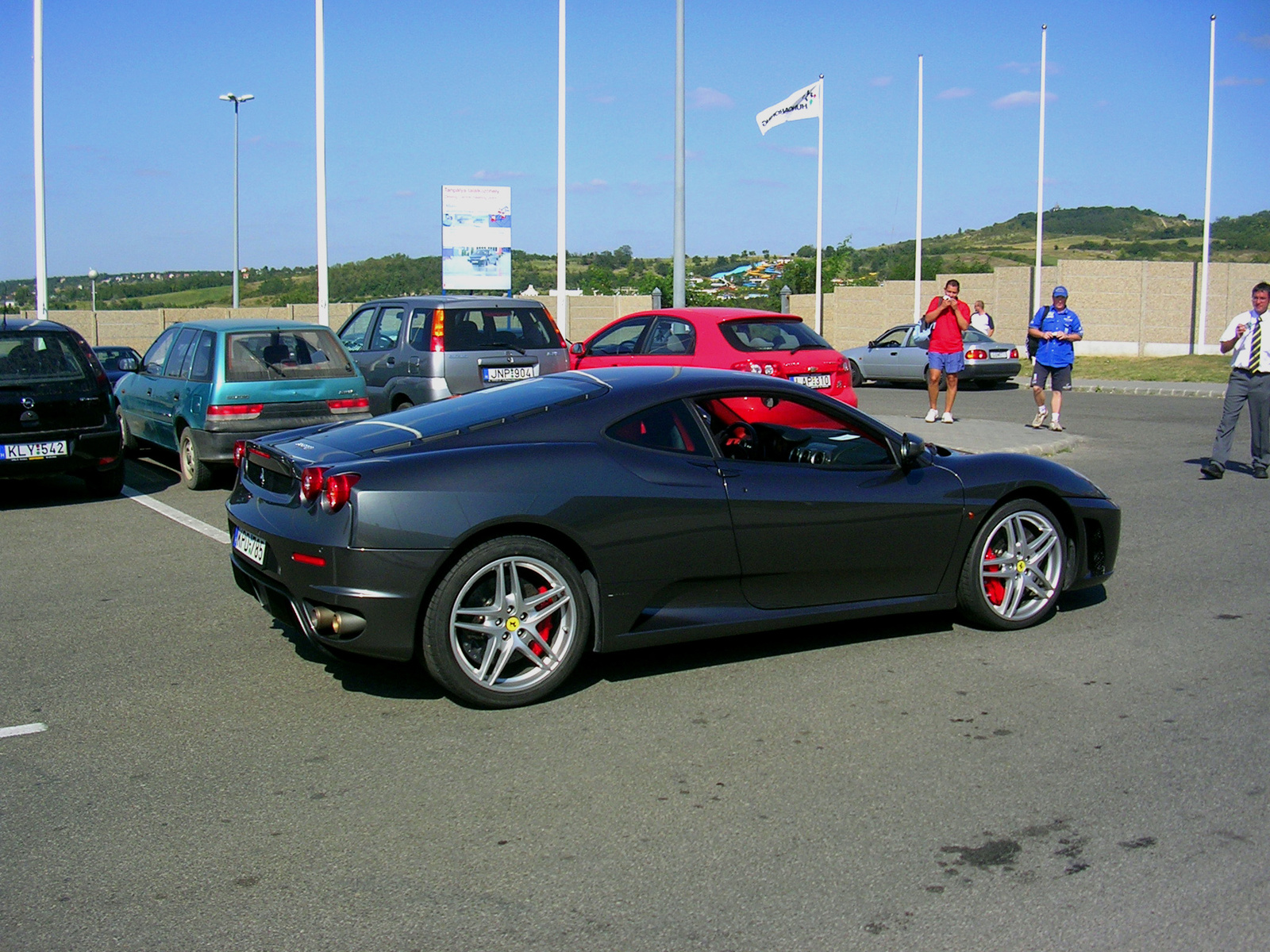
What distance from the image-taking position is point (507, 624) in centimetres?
504

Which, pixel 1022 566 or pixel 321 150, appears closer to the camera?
pixel 1022 566

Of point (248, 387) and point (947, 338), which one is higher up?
point (947, 338)

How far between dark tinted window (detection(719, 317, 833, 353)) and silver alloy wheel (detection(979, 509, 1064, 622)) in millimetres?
6408

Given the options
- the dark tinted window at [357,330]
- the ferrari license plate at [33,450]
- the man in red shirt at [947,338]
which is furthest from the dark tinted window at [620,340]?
the ferrari license plate at [33,450]

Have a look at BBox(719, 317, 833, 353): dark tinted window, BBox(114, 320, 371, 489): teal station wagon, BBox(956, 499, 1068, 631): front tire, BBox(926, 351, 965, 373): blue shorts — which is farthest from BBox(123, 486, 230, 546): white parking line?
BBox(926, 351, 965, 373): blue shorts

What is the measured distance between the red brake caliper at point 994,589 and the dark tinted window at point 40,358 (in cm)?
813

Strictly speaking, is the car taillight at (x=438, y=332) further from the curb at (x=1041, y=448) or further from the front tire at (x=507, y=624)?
the front tire at (x=507, y=624)

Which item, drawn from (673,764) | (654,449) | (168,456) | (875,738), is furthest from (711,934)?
(168,456)

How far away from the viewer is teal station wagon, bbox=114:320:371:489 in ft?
36.6

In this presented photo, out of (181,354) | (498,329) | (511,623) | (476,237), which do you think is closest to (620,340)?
(498,329)

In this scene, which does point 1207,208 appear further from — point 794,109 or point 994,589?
point 994,589

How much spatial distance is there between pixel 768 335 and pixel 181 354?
20.1ft

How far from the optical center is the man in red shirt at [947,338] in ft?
50.6

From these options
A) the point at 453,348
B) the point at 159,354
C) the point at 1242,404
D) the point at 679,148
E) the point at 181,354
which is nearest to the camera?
the point at 1242,404
